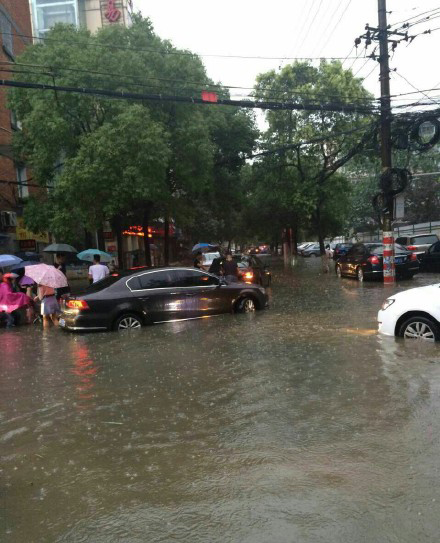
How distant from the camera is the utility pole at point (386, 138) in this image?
16.7m

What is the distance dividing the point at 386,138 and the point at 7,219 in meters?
15.3

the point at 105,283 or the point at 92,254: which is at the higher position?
the point at 92,254

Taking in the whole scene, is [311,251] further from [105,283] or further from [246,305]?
[105,283]

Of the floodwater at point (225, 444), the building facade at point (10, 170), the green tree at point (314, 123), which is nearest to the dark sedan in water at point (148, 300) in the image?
the floodwater at point (225, 444)

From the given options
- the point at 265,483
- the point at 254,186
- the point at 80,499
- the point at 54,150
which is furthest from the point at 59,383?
the point at 254,186

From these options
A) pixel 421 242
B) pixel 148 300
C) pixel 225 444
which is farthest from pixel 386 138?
pixel 225 444

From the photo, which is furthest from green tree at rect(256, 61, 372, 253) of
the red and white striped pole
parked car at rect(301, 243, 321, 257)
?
parked car at rect(301, 243, 321, 257)

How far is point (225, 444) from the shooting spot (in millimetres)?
4473

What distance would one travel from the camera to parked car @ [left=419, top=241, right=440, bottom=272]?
21375mm

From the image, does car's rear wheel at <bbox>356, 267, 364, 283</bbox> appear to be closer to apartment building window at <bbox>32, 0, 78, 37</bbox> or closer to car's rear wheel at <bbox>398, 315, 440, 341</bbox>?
car's rear wheel at <bbox>398, 315, 440, 341</bbox>

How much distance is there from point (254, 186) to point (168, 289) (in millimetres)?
23945

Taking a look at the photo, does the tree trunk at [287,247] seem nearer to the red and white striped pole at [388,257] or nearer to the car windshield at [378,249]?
the car windshield at [378,249]

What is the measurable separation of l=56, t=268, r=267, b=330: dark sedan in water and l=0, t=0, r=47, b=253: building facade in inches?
486

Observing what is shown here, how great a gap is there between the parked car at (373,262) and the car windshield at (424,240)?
535cm
